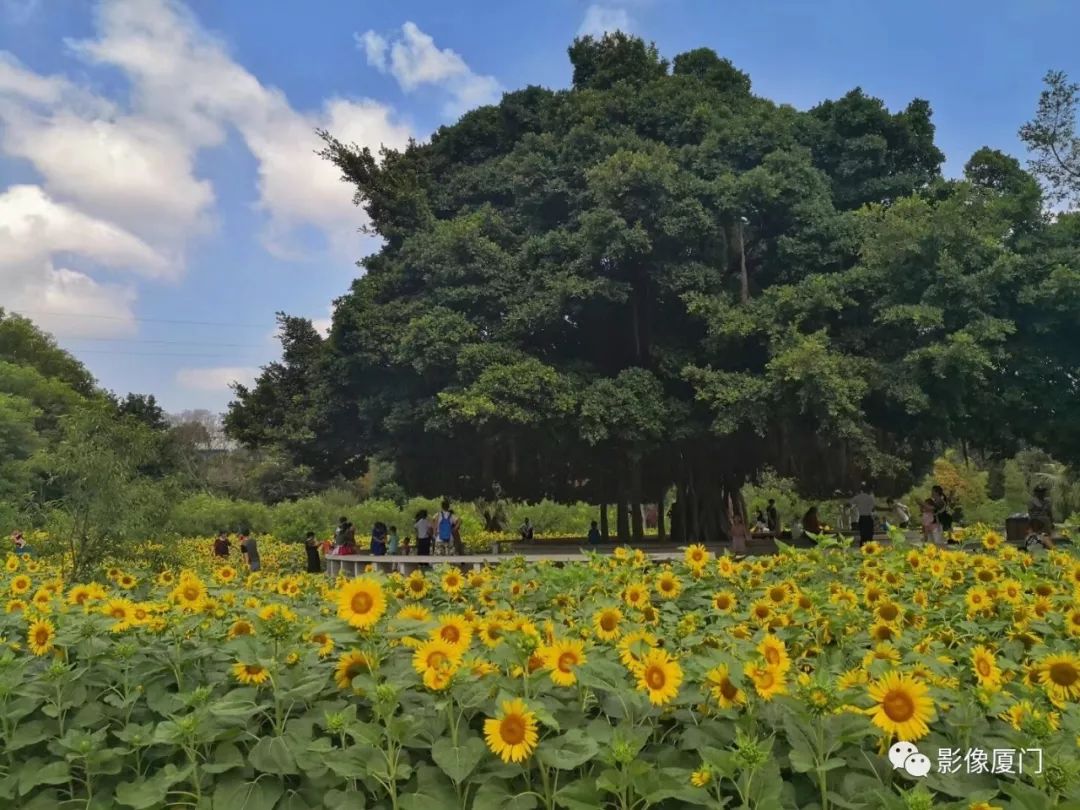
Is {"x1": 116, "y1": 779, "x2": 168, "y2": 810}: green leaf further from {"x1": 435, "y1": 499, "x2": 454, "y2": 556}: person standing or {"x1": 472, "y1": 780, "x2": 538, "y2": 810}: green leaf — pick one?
{"x1": 435, "y1": 499, "x2": 454, "y2": 556}: person standing

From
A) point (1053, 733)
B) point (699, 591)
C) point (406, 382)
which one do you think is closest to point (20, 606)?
point (699, 591)

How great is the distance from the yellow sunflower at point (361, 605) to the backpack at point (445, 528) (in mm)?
13111

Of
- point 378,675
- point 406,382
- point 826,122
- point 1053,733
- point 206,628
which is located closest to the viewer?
point 1053,733

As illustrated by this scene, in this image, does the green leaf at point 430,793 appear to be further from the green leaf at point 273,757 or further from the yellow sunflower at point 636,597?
the yellow sunflower at point 636,597

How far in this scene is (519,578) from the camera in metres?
3.66

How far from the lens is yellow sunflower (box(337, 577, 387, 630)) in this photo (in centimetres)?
197

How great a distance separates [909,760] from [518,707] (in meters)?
0.71

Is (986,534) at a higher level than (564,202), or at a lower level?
lower

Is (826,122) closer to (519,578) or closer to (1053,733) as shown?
(519,578)

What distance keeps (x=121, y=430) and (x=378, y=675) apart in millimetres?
8058

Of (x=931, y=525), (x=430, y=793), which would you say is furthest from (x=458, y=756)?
(x=931, y=525)

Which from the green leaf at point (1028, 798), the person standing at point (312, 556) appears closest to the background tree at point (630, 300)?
the person standing at point (312, 556)

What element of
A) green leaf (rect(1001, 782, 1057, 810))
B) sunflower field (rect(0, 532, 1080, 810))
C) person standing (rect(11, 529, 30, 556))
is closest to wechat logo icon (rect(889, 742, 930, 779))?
sunflower field (rect(0, 532, 1080, 810))

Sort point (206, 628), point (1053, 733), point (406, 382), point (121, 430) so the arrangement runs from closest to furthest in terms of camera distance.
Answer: point (1053, 733), point (206, 628), point (121, 430), point (406, 382)
